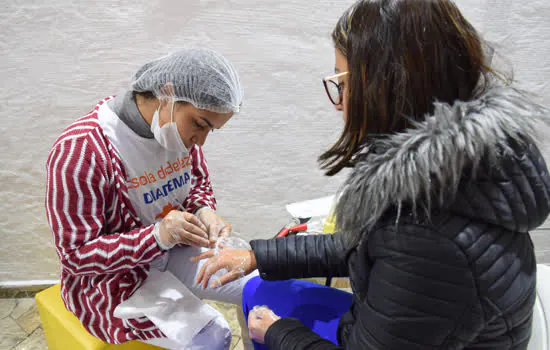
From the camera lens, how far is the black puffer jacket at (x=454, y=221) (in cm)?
74

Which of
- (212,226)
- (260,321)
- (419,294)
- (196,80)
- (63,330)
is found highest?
(196,80)

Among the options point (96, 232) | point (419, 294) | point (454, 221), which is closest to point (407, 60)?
point (454, 221)

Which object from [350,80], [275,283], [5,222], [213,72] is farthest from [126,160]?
[5,222]

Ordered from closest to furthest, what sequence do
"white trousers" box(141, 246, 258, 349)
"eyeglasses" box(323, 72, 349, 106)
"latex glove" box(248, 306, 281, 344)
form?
1. "eyeglasses" box(323, 72, 349, 106)
2. "latex glove" box(248, 306, 281, 344)
3. "white trousers" box(141, 246, 258, 349)

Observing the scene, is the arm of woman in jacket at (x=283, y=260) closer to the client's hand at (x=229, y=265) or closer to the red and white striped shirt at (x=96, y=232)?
the client's hand at (x=229, y=265)

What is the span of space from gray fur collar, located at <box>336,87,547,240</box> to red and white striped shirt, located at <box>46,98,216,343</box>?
0.80m

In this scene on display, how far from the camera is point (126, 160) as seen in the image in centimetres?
130

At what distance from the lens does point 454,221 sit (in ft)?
2.48

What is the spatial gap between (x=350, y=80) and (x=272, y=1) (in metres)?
1.24

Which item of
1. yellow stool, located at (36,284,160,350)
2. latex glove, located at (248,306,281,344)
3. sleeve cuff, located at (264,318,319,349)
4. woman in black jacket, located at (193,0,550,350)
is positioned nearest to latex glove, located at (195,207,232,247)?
latex glove, located at (248,306,281,344)

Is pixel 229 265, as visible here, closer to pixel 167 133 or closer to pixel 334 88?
pixel 167 133

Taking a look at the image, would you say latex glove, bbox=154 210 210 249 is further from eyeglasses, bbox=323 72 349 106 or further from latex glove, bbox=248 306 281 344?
eyeglasses, bbox=323 72 349 106

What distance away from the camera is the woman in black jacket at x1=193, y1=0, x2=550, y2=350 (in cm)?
75

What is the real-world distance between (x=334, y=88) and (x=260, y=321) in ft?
2.32
